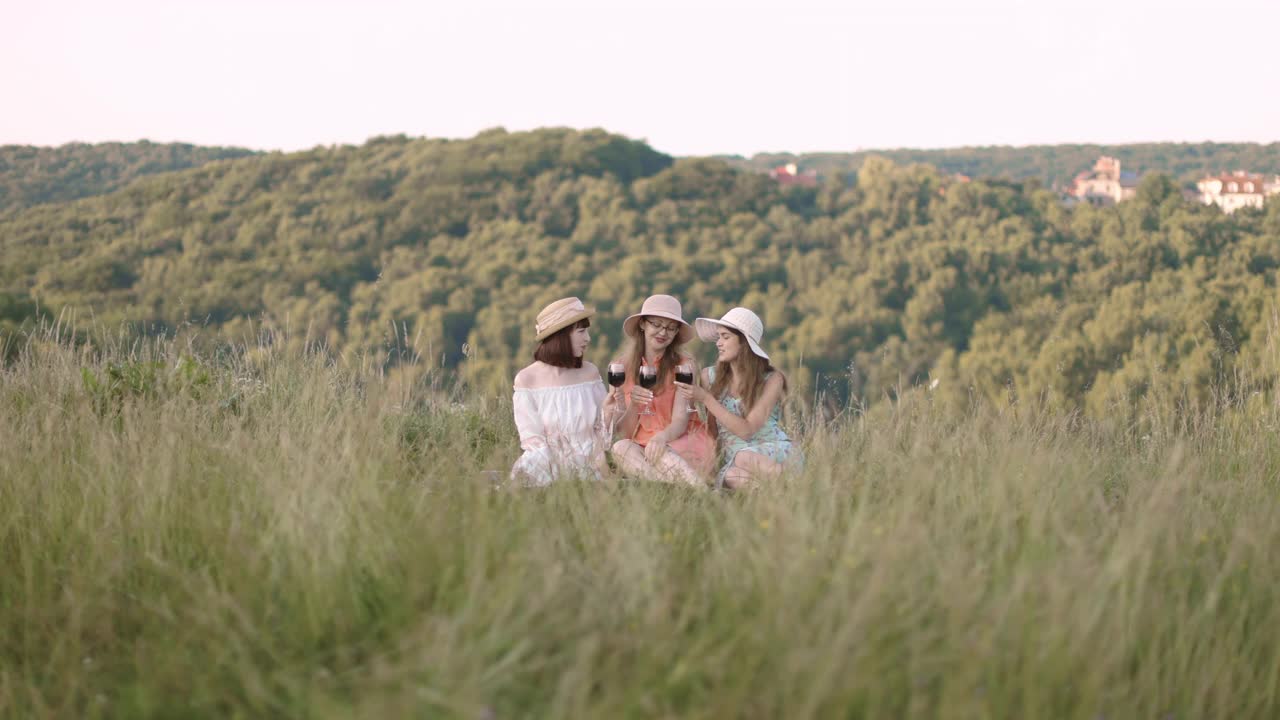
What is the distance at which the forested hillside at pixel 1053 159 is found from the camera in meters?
63.1

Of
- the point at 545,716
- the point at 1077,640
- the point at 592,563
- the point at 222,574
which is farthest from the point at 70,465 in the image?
the point at 1077,640

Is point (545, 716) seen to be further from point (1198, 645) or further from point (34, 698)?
point (1198, 645)

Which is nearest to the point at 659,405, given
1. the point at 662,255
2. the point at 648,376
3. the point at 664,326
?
the point at 664,326

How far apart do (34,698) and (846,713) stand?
5.67ft

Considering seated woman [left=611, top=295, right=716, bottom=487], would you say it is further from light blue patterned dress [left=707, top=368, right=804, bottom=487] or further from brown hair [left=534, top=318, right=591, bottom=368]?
brown hair [left=534, top=318, right=591, bottom=368]

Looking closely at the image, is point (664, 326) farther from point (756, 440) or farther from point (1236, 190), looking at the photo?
point (1236, 190)

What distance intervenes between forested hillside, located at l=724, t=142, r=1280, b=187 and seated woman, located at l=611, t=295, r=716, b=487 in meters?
55.9

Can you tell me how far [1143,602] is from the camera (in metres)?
2.61

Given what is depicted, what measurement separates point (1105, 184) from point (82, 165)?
55421 millimetres

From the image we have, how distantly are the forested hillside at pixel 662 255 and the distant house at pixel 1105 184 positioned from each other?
127 inches

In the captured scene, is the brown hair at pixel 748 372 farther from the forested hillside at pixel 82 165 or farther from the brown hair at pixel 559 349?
the forested hillside at pixel 82 165

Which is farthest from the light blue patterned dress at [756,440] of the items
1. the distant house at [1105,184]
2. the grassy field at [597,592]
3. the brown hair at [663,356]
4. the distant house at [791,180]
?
the distant house at [791,180]

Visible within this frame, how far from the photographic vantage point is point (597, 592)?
2455 millimetres

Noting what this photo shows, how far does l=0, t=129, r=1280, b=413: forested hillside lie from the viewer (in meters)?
38.4
